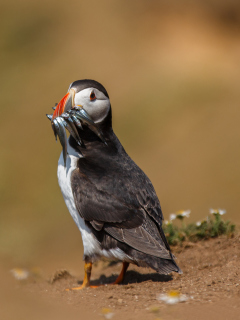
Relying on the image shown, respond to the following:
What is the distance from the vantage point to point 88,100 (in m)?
5.61

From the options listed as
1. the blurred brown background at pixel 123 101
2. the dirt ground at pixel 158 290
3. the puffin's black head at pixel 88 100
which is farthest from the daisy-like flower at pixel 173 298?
the blurred brown background at pixel 123 101

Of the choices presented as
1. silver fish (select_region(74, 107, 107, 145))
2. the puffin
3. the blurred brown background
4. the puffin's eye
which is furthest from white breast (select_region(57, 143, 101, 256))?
the blurred brown background

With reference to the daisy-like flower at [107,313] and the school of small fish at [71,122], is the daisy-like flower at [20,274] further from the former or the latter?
the daisy-like flower at [107,313]

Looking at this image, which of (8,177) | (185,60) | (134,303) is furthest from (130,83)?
(134,303)

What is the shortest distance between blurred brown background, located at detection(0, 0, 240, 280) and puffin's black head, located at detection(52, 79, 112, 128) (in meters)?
3.16

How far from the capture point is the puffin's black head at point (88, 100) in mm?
5523

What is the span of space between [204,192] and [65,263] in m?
4.06

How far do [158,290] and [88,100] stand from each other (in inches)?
84.4

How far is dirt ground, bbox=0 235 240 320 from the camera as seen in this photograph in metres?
3.95

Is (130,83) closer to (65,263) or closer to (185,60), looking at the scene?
(185,60)

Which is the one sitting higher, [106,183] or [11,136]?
[11,136]

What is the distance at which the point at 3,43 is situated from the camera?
61.9 ft

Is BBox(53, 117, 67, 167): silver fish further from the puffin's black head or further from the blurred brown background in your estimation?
the blurred brown background

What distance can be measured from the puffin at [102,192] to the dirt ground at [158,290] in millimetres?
295
